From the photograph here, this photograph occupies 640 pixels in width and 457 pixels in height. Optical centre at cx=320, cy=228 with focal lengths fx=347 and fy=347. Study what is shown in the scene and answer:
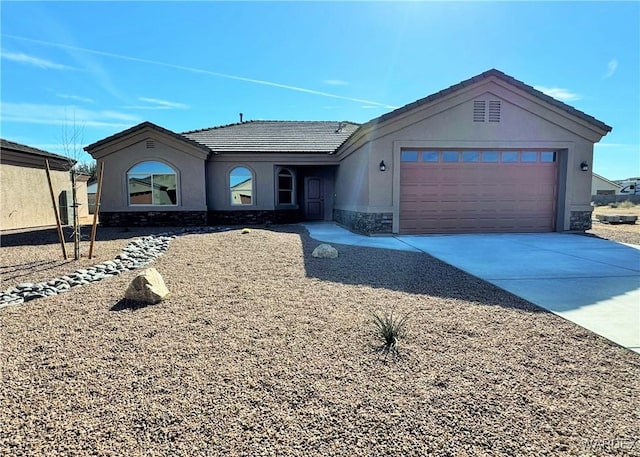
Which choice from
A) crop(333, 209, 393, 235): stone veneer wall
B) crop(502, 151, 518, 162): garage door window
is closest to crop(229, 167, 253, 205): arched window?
crop(333, 209, 393, 235): stone veneer wall

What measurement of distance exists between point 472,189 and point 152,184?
1292cm

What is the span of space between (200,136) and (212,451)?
17.3 metres

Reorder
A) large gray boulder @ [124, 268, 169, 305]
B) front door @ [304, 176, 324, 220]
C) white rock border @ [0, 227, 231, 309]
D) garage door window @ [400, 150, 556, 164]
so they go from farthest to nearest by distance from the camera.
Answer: front door @ [304, 176, 324, 220], garage door window @ [400, 150, 556, 164], white rock border @ [0, 227, 231, 309], large gray boulder @ [124, 268, 169, 305]

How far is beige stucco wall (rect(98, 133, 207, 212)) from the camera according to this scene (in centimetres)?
1462

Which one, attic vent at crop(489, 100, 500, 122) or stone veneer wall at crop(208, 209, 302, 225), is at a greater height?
attic vent at crop(489, 100, 500, 122)

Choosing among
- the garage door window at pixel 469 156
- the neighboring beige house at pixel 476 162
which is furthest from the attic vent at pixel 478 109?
the garage door window at pixel 469 156

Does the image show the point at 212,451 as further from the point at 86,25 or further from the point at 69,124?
the point at 86,25

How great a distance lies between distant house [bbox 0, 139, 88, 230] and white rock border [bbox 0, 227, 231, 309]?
7180 millimetres

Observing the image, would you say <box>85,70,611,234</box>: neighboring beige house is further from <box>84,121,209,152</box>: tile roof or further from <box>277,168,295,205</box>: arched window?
<box>277,168,295,205</box>: arched window

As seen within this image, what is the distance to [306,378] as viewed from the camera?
2994 mm

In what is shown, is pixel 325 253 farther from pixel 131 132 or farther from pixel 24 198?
pixel 24 198

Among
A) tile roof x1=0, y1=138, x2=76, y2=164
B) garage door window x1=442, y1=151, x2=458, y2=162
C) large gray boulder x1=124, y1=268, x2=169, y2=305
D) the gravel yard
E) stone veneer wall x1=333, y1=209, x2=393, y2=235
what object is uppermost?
tile roof x1=0, y1=138, x2=76, y2=164

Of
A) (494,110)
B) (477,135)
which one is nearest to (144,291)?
(477,135)

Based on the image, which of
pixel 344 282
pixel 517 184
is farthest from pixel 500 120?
pixel 344 282
